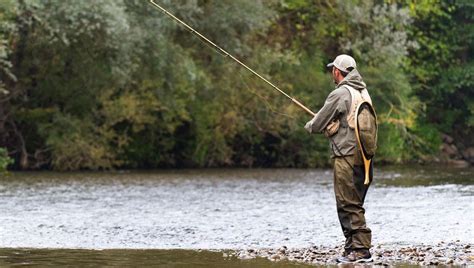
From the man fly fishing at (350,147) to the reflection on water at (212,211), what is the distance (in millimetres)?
2095

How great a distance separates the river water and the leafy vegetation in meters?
3.66

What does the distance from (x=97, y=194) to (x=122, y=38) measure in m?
8.16

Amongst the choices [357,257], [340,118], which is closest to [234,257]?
[357,257]

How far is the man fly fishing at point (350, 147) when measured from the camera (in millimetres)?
11500

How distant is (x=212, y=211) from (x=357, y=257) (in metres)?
7.97

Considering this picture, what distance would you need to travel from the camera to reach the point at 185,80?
114 feet

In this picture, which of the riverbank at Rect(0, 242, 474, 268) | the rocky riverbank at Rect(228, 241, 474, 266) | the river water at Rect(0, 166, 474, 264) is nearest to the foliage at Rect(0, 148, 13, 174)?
the river water at Rect(0, 166, 474, 264)

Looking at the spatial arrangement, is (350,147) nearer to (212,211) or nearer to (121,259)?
(121,259)

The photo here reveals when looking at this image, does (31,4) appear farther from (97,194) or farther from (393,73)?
(393,73)

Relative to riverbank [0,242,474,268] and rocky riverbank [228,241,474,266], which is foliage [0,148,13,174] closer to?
riverbank [0,242,474,268]

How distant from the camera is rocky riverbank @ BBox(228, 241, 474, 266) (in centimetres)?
1141

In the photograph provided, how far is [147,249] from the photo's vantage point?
13.0 m

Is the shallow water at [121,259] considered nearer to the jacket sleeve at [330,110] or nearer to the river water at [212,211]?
the river water at [212,211]

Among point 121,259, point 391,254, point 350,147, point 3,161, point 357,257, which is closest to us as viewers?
point 357,257
